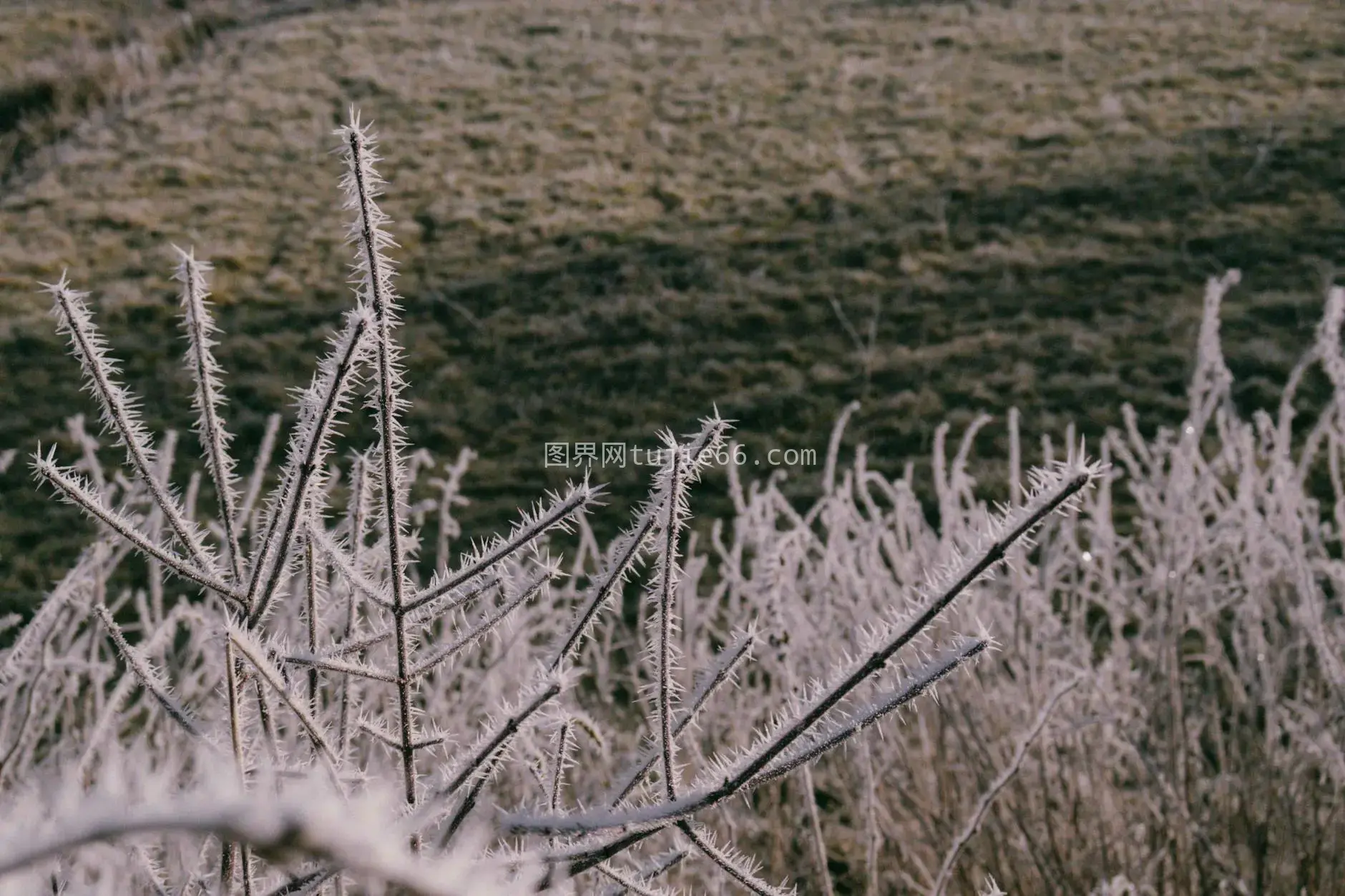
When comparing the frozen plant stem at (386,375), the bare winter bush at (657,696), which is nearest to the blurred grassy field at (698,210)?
the bare winter bush at (657,696)

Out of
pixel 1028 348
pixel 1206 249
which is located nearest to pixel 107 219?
pixel 1028 348

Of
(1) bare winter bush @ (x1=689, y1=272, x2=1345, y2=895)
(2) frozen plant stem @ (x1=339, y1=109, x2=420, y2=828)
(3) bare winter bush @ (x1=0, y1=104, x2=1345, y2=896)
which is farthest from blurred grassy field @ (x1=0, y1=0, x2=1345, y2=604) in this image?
(2) frozen plant stem @ (x1=339, y1=109, x2=420, y2=828)

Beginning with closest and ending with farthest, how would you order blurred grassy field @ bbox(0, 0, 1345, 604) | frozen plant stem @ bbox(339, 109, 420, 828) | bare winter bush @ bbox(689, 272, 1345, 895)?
1. frozen plant stem @ bbox(339, 109, 420, 828)
2. bare winter bush @ bbox(689, 272, 1345, 895)
3. blurred grassy field @ bbox(0, 0, 1345, 604)

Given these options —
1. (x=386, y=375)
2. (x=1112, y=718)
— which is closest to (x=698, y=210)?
(x=1112, y=718)

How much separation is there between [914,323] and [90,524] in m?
4.70

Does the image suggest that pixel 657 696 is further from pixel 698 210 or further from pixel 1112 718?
pixel 698 210

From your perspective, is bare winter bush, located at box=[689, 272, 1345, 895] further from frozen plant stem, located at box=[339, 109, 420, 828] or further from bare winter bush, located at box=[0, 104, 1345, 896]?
frozen plant stem, located at box=[339, 109, 420, 828]

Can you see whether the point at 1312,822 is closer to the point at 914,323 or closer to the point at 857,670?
the point at 857,670

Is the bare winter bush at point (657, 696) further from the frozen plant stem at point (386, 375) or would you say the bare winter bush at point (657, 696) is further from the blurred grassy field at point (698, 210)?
the blurred grassy field at point (698, 210)

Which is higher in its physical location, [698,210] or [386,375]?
[386,375]

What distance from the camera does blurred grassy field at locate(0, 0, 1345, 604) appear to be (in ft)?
20.4

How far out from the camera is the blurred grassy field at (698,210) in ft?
20.4

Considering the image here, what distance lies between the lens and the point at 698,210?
8148 millimetres

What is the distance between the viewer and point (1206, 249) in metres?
7.10
